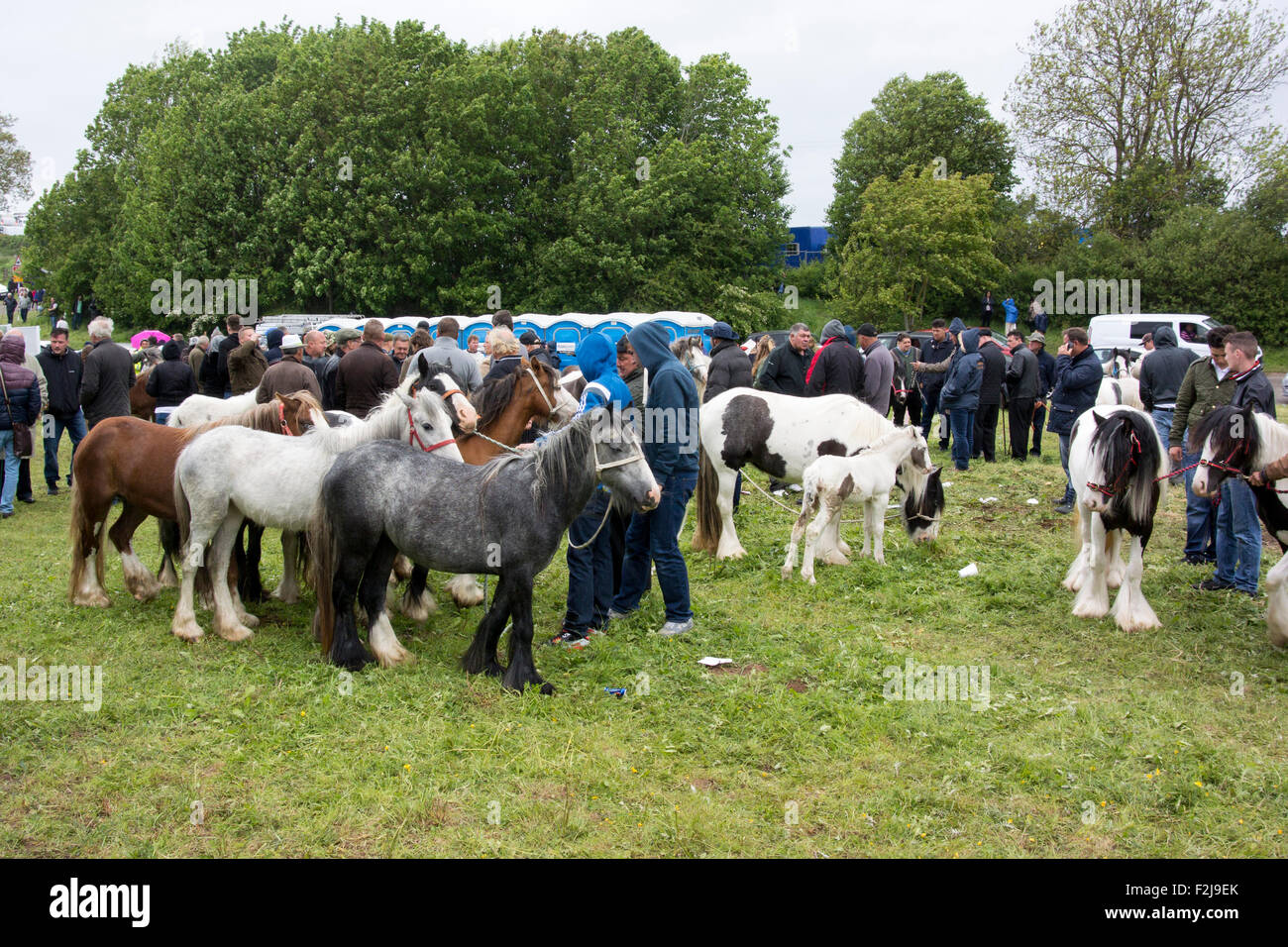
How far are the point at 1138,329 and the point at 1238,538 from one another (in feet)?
72.0

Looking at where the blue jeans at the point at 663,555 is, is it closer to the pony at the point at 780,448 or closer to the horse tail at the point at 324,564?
the pony at the point at 780,448

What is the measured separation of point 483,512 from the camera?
18.9 ft

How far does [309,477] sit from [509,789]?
300 centimetres

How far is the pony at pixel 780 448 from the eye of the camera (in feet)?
30.3

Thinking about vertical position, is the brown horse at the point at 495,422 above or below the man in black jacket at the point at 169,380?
below

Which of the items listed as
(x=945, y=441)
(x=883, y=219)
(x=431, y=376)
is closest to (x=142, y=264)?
(x=883, y=219)

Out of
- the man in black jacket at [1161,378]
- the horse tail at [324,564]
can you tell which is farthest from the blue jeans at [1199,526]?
the horse tail at [324,564]

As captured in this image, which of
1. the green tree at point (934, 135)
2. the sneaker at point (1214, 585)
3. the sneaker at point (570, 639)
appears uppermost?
the green tree at point (934, 135)

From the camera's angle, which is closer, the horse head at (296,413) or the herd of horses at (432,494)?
the herd of horses at (432,494)

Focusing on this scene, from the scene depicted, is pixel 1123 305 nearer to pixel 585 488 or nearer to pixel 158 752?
pixel 585 488

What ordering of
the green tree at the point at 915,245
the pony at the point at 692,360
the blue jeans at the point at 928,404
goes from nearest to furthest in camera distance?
the pony at the point at 692,360, the blue jeans at the point at 928,404, the green tree at the point at 915,245

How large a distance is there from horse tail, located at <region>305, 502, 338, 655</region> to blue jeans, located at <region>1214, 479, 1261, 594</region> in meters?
6.87

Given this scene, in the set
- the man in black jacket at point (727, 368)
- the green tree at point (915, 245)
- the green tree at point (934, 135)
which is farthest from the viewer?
the green tree at point (934, 135)

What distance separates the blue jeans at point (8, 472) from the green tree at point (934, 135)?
39539 mm
